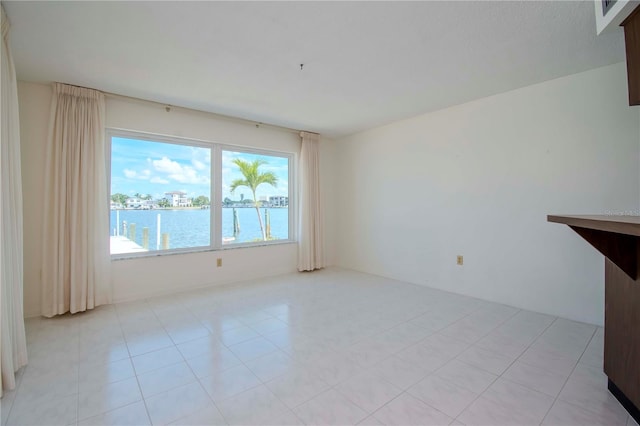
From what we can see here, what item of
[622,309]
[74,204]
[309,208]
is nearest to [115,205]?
[74,204]

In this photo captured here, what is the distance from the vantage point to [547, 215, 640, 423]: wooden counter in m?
1.42

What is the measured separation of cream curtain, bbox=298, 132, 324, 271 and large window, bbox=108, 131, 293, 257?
305 mm

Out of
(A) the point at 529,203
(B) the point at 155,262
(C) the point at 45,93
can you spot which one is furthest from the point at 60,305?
(A) the point at 529,203

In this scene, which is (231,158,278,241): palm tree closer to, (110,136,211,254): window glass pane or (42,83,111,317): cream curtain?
(110,136,211,254): window glass pane

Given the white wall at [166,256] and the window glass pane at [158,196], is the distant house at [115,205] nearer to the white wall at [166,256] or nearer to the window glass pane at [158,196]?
Answer: the window glass pane at [158,196]

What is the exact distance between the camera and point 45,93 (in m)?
2.88

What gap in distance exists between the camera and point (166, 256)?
3582 millimetres

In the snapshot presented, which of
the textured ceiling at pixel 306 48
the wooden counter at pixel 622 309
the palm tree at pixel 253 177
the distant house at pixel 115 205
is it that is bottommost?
the wooden counter at pixel 622 309

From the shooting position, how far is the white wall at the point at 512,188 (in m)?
2.54

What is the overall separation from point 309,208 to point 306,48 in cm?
280

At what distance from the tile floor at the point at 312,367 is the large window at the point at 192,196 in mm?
946

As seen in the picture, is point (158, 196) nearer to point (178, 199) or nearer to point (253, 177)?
point (178, 199)

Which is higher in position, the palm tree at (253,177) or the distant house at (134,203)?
the palm tree at (253,177)

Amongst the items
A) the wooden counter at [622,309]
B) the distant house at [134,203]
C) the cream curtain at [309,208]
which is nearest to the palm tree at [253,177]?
the cream curtain at [309,208]
